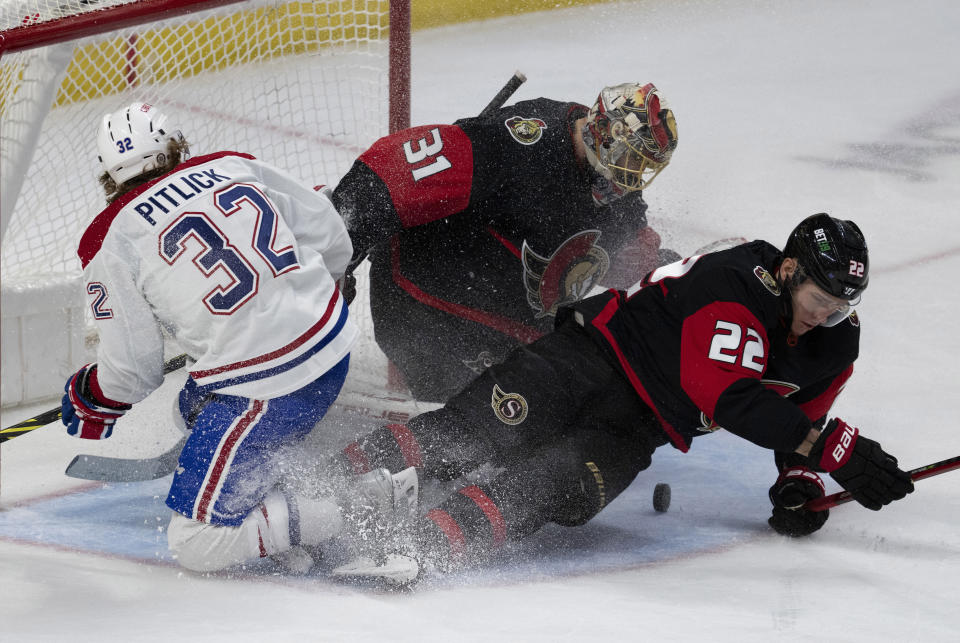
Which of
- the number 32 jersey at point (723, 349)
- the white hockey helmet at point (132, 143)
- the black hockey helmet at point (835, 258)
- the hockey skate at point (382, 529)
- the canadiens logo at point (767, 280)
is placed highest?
the white hockey helmet at point (132, 143)

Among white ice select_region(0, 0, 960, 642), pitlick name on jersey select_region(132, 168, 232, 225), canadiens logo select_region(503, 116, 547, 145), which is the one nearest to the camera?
white ice select_region(0, 0, 960, 642)

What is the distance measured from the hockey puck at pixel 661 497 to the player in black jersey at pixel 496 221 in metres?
0.56

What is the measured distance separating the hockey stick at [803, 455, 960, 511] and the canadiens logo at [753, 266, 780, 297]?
1.30 ft

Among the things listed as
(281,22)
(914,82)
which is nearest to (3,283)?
(281,22)

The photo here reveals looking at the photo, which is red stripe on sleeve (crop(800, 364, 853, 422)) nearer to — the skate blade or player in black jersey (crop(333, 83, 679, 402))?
player in black jersey (crop(333, 83, 679, 402))

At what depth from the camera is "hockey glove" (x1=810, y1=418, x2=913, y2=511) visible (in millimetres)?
2029

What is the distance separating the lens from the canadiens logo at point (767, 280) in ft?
6.93

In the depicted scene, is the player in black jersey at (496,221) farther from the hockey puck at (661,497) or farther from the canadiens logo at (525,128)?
the hockey puck at (661,497)

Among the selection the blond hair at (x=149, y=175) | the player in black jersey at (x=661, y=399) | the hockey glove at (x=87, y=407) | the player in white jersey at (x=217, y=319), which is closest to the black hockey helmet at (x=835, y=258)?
the player in black jersey at (x=661, y=399)

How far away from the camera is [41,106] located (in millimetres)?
2547

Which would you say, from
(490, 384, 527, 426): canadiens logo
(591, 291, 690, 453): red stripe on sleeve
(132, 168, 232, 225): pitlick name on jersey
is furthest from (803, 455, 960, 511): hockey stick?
(132, 168, 232, 225): pitlick name on jersey

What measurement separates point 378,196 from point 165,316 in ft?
2.20

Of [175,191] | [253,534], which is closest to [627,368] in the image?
[253,534]

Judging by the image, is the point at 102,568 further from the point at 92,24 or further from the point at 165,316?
the point at 92,24
